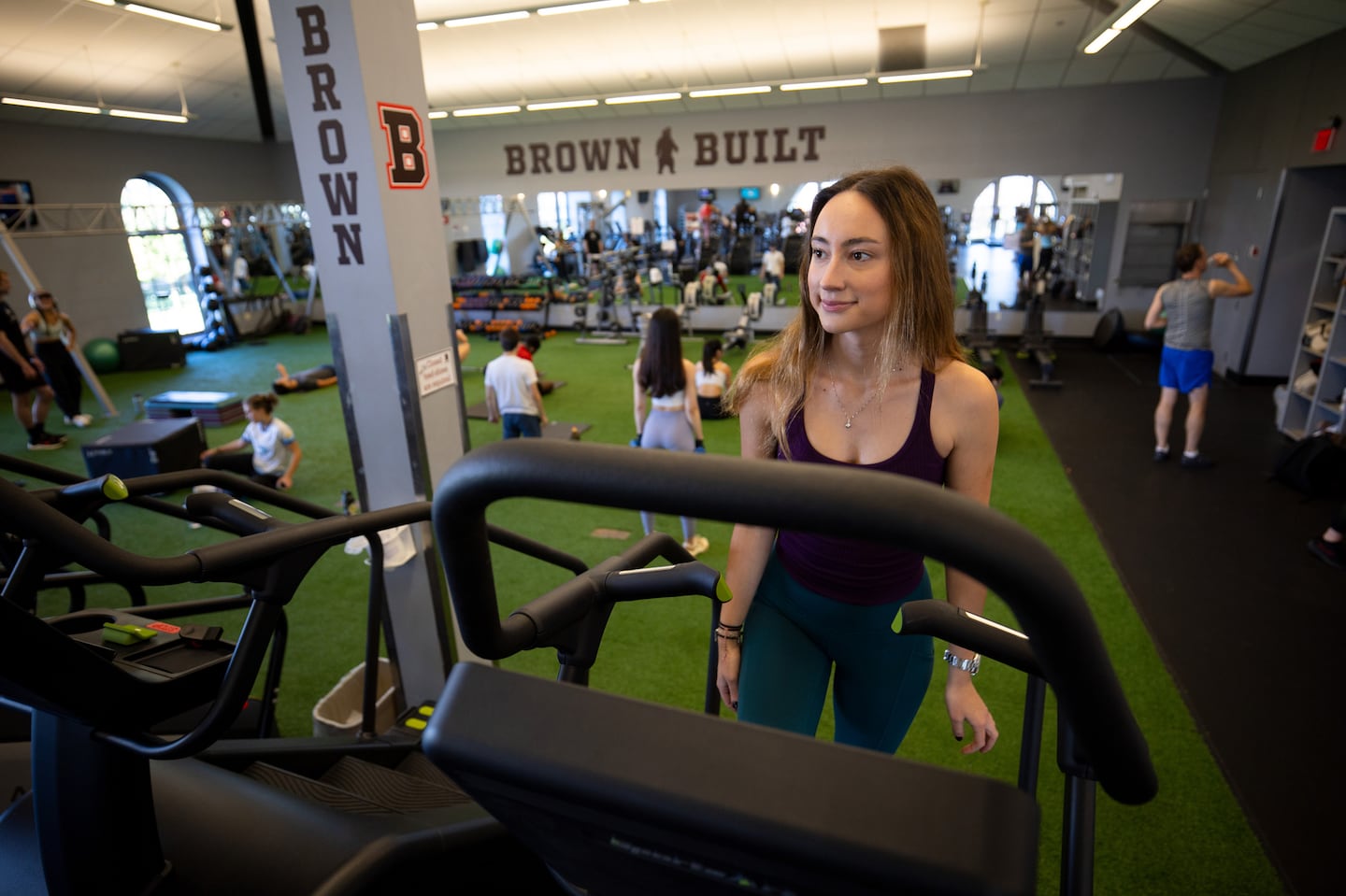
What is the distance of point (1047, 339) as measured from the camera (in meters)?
11.1

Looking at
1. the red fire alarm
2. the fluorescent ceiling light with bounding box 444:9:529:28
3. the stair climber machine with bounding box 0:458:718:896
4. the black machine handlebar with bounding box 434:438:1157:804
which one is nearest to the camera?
the black machine handlebar with bounding box 434:438:1157:804

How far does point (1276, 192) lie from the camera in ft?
26.1

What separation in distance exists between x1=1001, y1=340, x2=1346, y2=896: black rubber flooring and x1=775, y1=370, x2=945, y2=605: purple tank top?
85.7 inches

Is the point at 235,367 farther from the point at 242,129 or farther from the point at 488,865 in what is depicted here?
the point at 488,865

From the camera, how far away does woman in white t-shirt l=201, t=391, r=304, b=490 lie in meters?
5.96

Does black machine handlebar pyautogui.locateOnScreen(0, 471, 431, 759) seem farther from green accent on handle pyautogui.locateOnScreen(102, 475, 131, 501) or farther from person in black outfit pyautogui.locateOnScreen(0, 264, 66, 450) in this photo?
person in black outfit pyautogui.locateOnScreen(0, 264, 66, 450)

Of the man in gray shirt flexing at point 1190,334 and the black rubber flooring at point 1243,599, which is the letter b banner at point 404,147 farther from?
the man in gray shirt flexing at point 1190,334

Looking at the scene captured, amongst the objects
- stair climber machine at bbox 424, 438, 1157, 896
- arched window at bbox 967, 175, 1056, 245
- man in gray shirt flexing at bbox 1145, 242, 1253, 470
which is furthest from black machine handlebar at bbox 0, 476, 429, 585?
arched window at bbox 967, 175, 1056, 245

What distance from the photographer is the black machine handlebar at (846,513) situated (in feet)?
1.30

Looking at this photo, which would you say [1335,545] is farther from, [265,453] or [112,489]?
[265,453]

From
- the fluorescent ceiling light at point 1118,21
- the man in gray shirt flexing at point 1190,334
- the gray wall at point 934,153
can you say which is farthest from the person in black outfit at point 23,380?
the fluorescent ceiling light at point 1118,21

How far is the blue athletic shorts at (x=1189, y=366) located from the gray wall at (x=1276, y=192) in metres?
2.45

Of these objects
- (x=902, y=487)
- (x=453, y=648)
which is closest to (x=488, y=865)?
(x=453, y=648)

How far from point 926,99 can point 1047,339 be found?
4.18m
